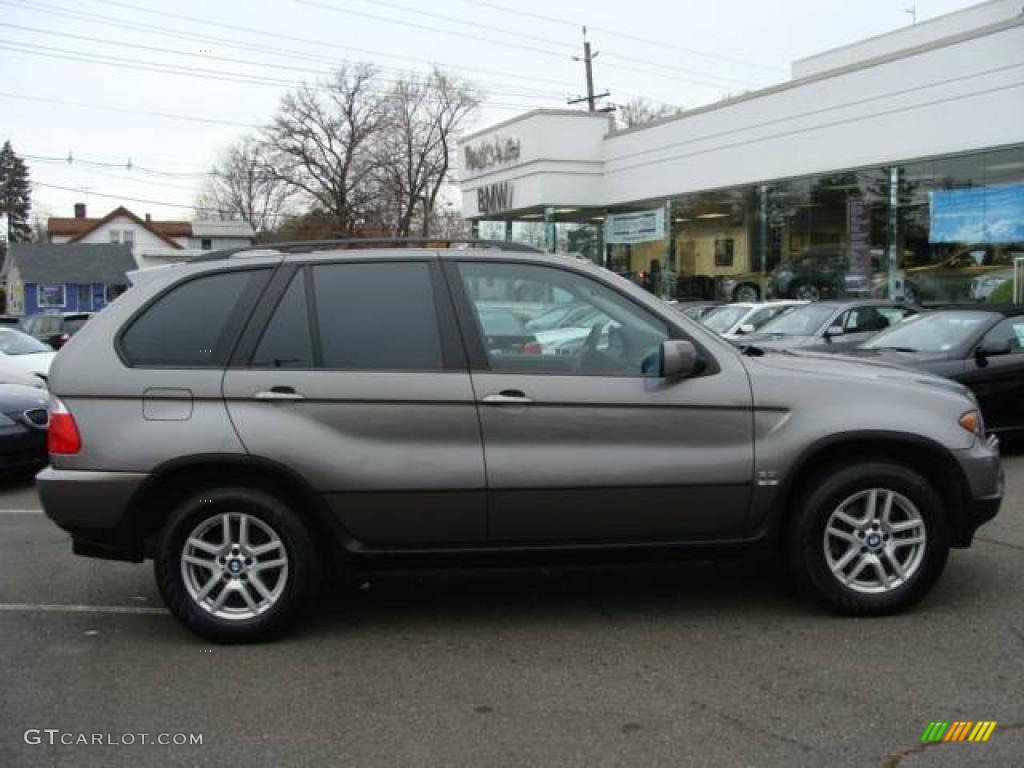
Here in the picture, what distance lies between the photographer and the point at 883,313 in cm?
1318

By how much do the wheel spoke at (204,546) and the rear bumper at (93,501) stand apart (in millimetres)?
279

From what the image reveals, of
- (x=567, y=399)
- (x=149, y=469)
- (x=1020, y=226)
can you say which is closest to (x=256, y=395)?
(x=149, y=469)

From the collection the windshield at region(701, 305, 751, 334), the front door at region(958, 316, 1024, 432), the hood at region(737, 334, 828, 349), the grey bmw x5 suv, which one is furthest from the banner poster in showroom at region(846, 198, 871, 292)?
the grey bmw x5 suv

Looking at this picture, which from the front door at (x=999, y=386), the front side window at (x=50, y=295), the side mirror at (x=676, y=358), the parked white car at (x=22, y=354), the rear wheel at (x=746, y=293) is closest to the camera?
the side mirror at (x=676, y=358)

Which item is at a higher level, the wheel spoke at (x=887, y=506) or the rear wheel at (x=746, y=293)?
the rear wheel at (x=746, y=293)

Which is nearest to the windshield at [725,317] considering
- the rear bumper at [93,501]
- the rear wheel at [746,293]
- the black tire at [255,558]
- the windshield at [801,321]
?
the windshield at [801,321]

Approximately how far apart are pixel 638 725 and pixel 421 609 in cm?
172

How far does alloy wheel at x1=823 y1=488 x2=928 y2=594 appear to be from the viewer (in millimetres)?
4750

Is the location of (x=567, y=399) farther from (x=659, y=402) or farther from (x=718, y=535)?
(x=718, y=535)

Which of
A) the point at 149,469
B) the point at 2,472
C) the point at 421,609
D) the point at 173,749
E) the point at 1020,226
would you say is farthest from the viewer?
the point at 1020,226

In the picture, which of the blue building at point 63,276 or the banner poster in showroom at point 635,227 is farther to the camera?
the blue building at point 63,276

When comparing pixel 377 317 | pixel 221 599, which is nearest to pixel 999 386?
pixel 377 317

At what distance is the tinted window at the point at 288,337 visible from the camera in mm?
4594

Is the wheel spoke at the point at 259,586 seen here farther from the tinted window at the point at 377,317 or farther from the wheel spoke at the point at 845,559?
the wheel spoke at the point at 845,559
